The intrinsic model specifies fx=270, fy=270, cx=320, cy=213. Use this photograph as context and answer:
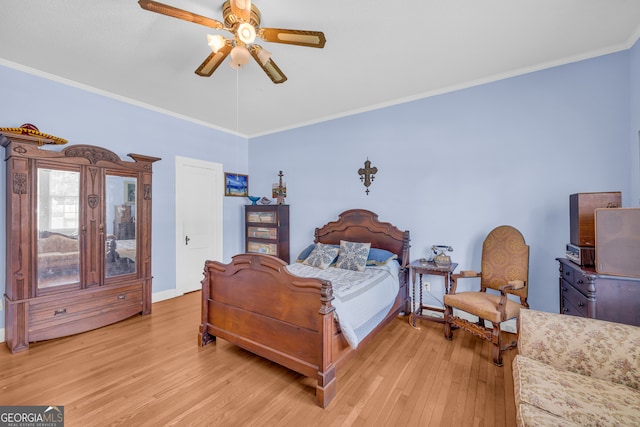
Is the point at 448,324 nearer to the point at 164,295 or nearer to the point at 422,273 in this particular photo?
the point at 422,273

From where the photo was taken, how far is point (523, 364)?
5.23 ft

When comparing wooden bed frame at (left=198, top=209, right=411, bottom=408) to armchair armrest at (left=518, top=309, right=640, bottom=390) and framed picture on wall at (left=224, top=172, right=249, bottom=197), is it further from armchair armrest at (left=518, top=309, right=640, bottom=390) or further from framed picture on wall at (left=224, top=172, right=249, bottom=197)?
framed picture on wall at (left=224, top=172, right=249, bottom=197)

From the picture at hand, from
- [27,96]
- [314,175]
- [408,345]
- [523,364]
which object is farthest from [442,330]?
[27,96]

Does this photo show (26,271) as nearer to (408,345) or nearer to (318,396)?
(318,396)

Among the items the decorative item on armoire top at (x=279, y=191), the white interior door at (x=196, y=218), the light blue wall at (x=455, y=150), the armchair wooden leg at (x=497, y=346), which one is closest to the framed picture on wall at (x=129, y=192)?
the light blue wall at (x=455, y=150)

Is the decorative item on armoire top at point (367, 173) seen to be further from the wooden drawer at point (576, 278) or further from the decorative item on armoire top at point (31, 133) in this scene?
the decorative item on armoire top at point (31, 133)

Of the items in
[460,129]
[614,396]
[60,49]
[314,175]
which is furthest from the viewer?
[314,175]

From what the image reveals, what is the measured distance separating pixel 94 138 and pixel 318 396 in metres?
3.91

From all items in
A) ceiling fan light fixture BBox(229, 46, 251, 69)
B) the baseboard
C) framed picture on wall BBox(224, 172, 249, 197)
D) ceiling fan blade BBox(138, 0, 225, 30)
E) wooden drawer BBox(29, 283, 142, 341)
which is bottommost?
the baseboard

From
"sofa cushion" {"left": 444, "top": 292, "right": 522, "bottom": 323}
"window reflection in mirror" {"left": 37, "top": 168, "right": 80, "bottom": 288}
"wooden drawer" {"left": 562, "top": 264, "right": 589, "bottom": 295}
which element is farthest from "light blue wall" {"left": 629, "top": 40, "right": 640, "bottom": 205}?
"window reflection in mirror" {"left": 37, "top": 168, "right": 80, "bottom": 288}

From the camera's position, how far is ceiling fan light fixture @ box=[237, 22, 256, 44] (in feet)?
5.96

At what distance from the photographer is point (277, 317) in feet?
7.30

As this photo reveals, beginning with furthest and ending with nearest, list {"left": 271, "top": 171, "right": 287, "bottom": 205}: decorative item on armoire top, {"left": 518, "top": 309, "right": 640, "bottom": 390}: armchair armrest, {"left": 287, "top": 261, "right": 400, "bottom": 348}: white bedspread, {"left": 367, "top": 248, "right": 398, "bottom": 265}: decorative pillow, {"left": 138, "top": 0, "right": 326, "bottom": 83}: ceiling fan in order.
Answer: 1. {"left": 271, "top": 171, "right": 287, "bottom": 205}: decorative item on armoire top
2. {"left": 367, "top": 248, "right": 398, "bottom": 265}: decorative pillow
3. {"left": 287, "top": 261, "right": 400, "bottom": 348}: white bedspread
4. {"left": 138, "top": 0, "right": 326, "bottom": 83}: ceiling fan
5. {"left": 518, "top": 309, "right": 640, "bottom": 390}: armchair armrest

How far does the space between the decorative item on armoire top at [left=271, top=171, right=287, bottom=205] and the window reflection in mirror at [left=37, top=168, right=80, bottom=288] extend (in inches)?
105
